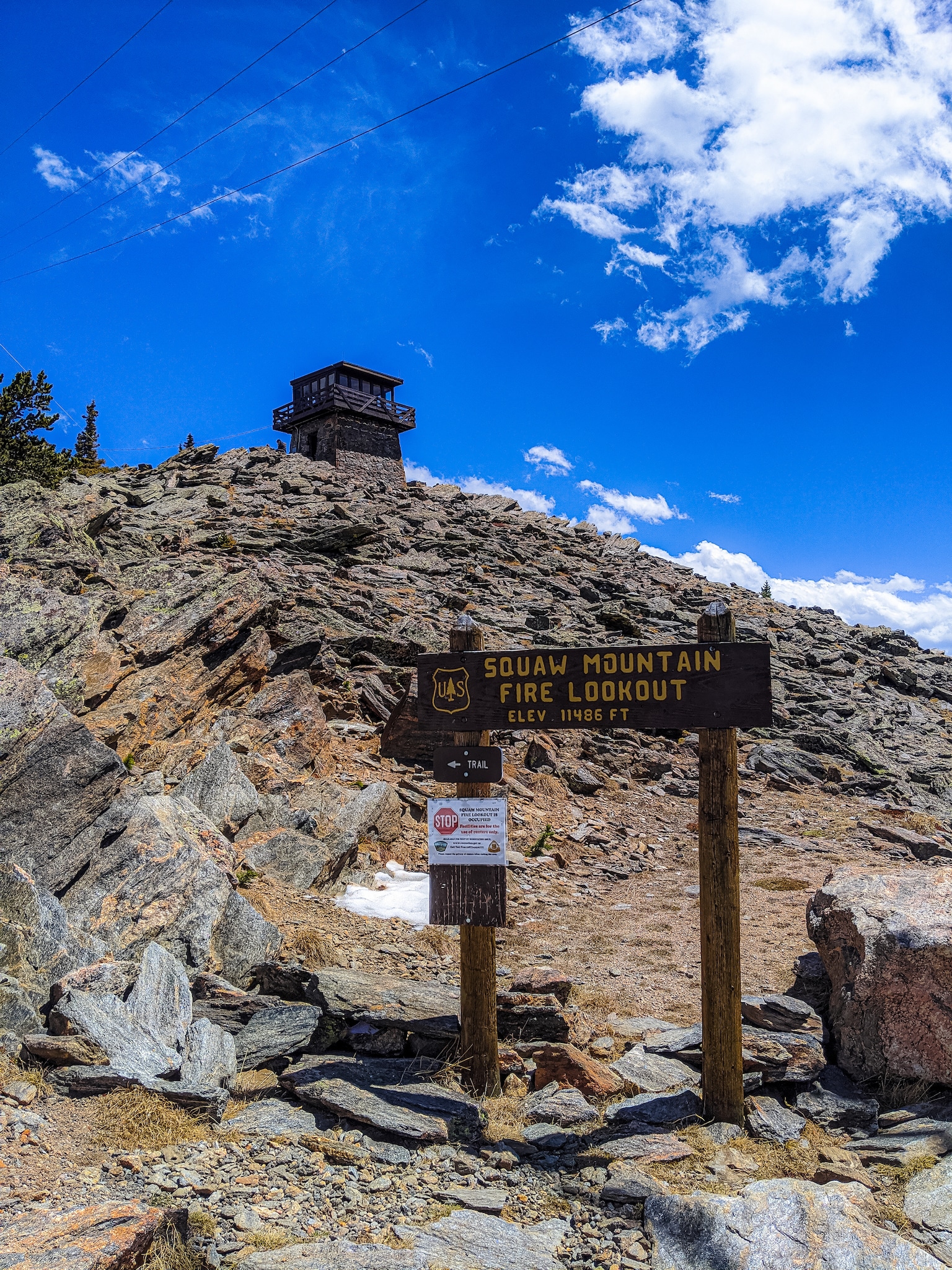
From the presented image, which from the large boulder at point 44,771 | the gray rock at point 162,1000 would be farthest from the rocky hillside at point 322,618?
the gray rock at point 162,1000

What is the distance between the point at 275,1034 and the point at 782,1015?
13.8 ft

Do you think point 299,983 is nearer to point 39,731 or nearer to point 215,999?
point 215,999

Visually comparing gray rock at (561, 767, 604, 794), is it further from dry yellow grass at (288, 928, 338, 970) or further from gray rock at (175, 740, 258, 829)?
dry yellow grass at (288, 928, 338, 970)

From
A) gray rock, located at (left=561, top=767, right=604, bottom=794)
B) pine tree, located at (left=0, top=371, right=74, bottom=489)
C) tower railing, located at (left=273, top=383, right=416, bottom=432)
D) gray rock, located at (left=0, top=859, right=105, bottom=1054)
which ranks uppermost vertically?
tower railing, located at (left=273, top=383, right=416, bottom=432)

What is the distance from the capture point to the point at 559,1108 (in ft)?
19.7

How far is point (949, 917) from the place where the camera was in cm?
652

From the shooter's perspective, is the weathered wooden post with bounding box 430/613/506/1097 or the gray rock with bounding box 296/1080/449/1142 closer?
the gray rock with bounding box 296/1080/449/1142

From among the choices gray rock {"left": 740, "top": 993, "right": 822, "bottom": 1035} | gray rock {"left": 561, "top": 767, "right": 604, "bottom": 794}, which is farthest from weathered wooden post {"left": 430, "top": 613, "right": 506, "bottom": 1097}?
gray rock {"left": 561, "top": 767, "right": 604, "bottom": 794}

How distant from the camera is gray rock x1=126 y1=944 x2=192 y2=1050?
634 cm

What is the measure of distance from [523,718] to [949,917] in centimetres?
373

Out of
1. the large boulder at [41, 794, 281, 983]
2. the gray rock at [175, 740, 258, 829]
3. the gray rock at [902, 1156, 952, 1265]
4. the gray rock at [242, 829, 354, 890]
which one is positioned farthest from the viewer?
the gray rock at [175, 740, 258, 829]

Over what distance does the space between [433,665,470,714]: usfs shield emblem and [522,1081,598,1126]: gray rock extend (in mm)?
2979

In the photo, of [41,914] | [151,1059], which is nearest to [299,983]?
[151,1059]

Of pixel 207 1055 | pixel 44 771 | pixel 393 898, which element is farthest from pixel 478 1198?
pixel 393 898
